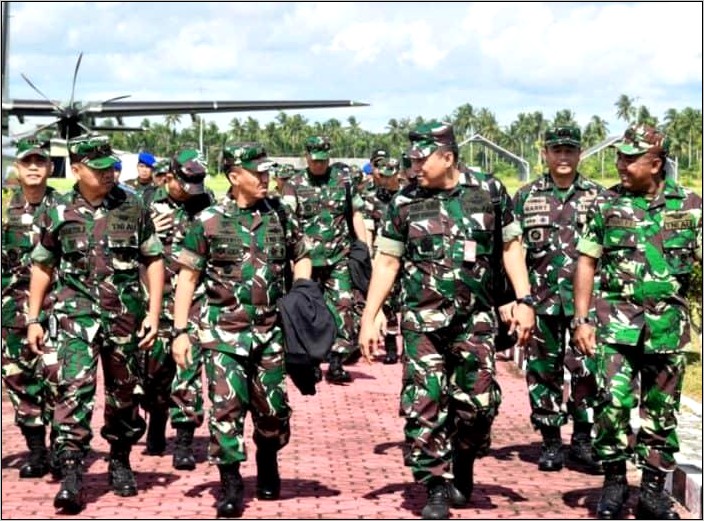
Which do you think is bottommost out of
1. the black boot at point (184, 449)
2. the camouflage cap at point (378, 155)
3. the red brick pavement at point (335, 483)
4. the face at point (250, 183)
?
the red brick pavement at point (335, 483)

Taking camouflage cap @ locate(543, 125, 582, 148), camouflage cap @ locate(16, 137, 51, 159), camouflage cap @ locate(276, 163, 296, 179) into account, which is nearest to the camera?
camouflage cap @ locate(16, 137, 51, 159)

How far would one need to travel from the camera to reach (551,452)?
9.19m

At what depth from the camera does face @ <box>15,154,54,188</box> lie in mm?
9008

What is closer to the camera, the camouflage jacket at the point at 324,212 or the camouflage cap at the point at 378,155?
the camouflage jacket at the point at 324,212

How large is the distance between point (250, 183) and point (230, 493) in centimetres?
174

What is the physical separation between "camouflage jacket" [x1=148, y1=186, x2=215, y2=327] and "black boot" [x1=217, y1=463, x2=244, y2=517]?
84.0 inches

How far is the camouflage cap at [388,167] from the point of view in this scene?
1547cm

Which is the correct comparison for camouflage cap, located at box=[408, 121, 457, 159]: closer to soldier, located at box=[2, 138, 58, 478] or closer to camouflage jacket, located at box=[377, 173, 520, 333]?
camouflage jacket, located at box=[377, 173, 520, 333]

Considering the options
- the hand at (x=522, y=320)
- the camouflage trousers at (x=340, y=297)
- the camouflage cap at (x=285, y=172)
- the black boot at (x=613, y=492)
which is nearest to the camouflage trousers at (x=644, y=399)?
the black boot at (x=613, y=492)

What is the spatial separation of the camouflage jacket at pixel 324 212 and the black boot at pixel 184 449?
15.0 ft

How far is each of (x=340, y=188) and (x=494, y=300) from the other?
6189 millimetres

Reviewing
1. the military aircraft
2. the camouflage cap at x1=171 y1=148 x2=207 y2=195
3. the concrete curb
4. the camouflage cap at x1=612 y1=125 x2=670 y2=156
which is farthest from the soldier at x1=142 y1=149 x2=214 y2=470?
the military aircraft

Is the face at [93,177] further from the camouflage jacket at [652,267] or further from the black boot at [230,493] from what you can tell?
the camouflage jacket at [652,267]

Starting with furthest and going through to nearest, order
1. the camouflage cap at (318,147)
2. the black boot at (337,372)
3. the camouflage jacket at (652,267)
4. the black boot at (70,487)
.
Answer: the black boot at (337,372)
the camouflage cap at (318,147)
the black boot at (70,487)
the camouflage jacket at (652,267)
